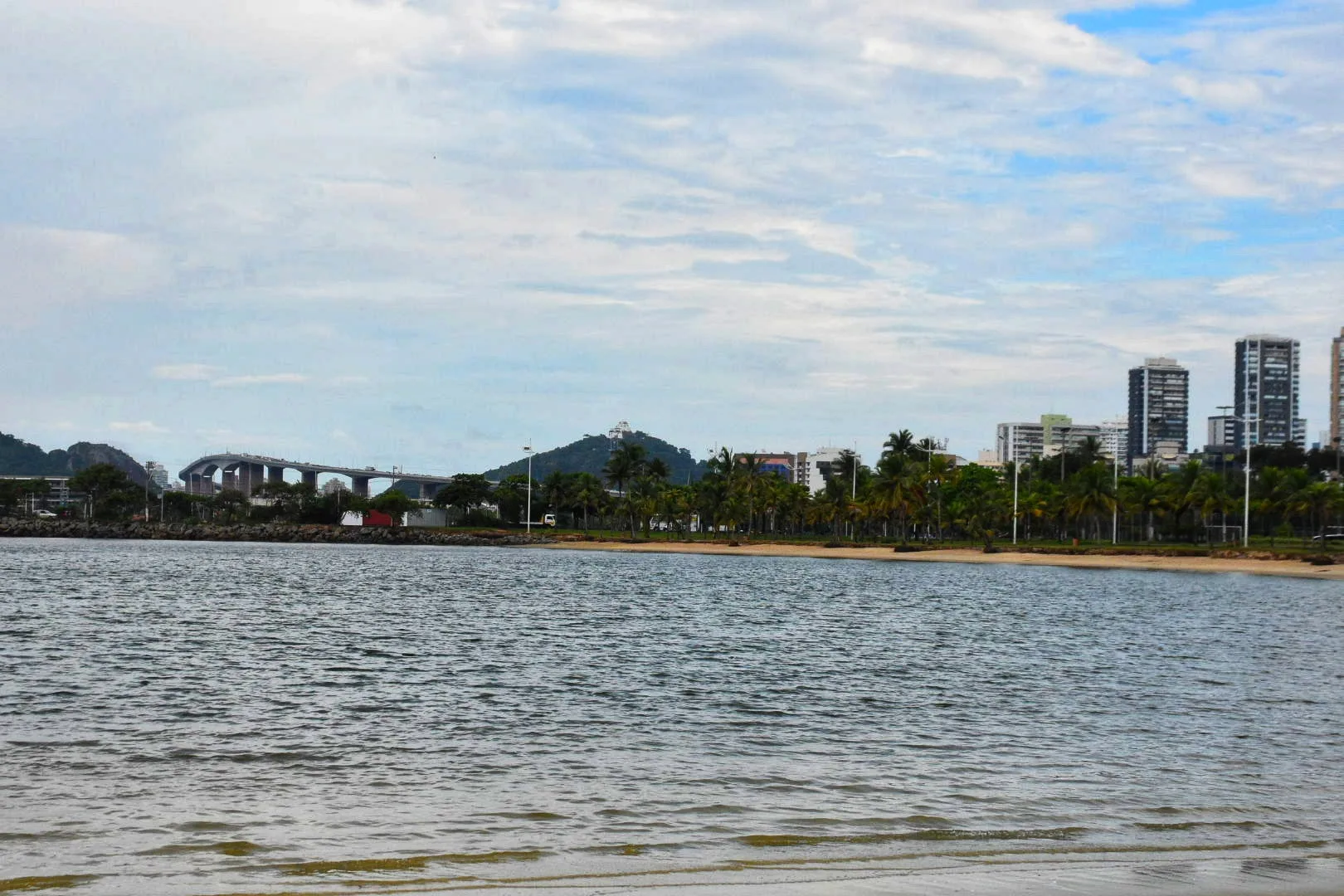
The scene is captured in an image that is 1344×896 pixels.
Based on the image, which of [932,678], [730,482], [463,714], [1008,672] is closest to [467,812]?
[463,714]

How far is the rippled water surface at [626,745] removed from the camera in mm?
12133

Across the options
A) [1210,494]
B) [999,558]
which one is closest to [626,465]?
[999,558]

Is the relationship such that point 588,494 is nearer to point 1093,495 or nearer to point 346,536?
point 346,536

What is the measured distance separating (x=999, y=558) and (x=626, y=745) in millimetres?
106672

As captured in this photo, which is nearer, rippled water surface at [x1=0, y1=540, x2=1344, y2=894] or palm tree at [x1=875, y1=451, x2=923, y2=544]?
rippled water surface at [x1=0, y1=540, x2=1344, y2=894]

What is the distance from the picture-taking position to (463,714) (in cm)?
2183

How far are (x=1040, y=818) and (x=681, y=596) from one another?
49650 millimetres

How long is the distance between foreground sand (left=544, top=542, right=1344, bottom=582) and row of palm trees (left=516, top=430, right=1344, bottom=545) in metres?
5.77

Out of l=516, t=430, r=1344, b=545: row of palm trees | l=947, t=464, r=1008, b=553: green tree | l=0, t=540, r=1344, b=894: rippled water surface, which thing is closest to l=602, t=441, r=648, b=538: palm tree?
l=516, t=430, r=1344, b=545: row of palm trees

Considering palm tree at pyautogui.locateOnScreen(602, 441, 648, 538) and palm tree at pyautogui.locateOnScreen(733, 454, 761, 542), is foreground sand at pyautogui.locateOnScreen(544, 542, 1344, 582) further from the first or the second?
palm tree at pyautogui.locateOnScreen(602, 441, 648, 538)

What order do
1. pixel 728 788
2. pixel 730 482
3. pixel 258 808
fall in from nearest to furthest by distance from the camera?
pixel 258 808 → pixel 728 788 → pixel 730 482

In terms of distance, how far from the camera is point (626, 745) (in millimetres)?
18828

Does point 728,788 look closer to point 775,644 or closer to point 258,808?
point 258,808

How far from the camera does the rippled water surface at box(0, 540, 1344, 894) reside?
1213 centimetres
